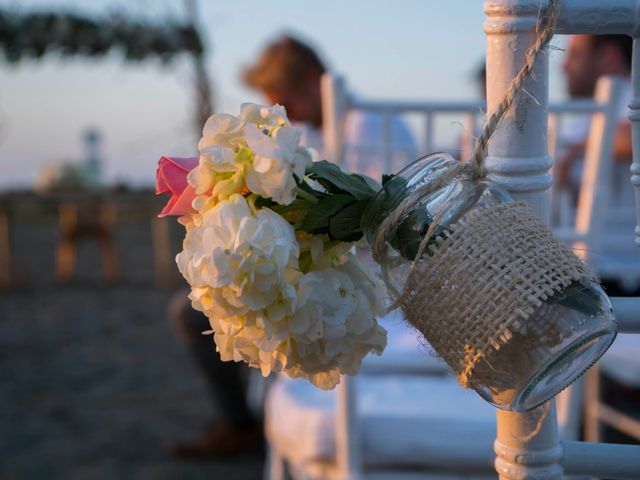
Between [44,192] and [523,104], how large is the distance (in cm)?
778

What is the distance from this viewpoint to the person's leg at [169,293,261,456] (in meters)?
2.66

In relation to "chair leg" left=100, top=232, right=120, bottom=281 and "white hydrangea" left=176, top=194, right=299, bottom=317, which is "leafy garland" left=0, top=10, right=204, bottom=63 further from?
"white hydrangea" left=176, top=194, right=299, bottom=317

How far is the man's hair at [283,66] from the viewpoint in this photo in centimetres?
257

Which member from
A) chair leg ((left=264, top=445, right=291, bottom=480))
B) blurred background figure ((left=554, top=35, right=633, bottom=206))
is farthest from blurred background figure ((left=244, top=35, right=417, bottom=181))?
chair leg ((left=264, top=445, right=291, bottom=480))

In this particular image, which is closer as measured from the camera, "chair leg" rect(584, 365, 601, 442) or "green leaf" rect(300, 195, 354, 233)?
"green leaf" rect(300, 195, 354, 233)

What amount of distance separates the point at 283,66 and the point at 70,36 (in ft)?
9.87

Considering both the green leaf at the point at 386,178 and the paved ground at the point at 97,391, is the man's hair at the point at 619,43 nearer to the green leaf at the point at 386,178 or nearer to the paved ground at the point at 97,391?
the paved ground at the point at 97,391

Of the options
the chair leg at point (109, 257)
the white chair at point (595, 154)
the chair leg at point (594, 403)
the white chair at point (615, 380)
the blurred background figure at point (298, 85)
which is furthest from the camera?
the chair leg at point (109, 257)

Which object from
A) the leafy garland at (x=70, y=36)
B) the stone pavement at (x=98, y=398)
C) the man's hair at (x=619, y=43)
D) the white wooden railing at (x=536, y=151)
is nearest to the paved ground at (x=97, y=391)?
the stone pavement at (x=98, y=398)

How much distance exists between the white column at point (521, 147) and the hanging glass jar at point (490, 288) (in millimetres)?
31

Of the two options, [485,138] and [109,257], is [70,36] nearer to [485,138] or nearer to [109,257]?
[109,257]

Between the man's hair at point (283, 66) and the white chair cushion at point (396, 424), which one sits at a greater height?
the man's hair at point (283, 66)

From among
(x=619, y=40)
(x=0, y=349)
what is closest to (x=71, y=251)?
(x=0, y=349)

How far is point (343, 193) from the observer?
54 centimetres
